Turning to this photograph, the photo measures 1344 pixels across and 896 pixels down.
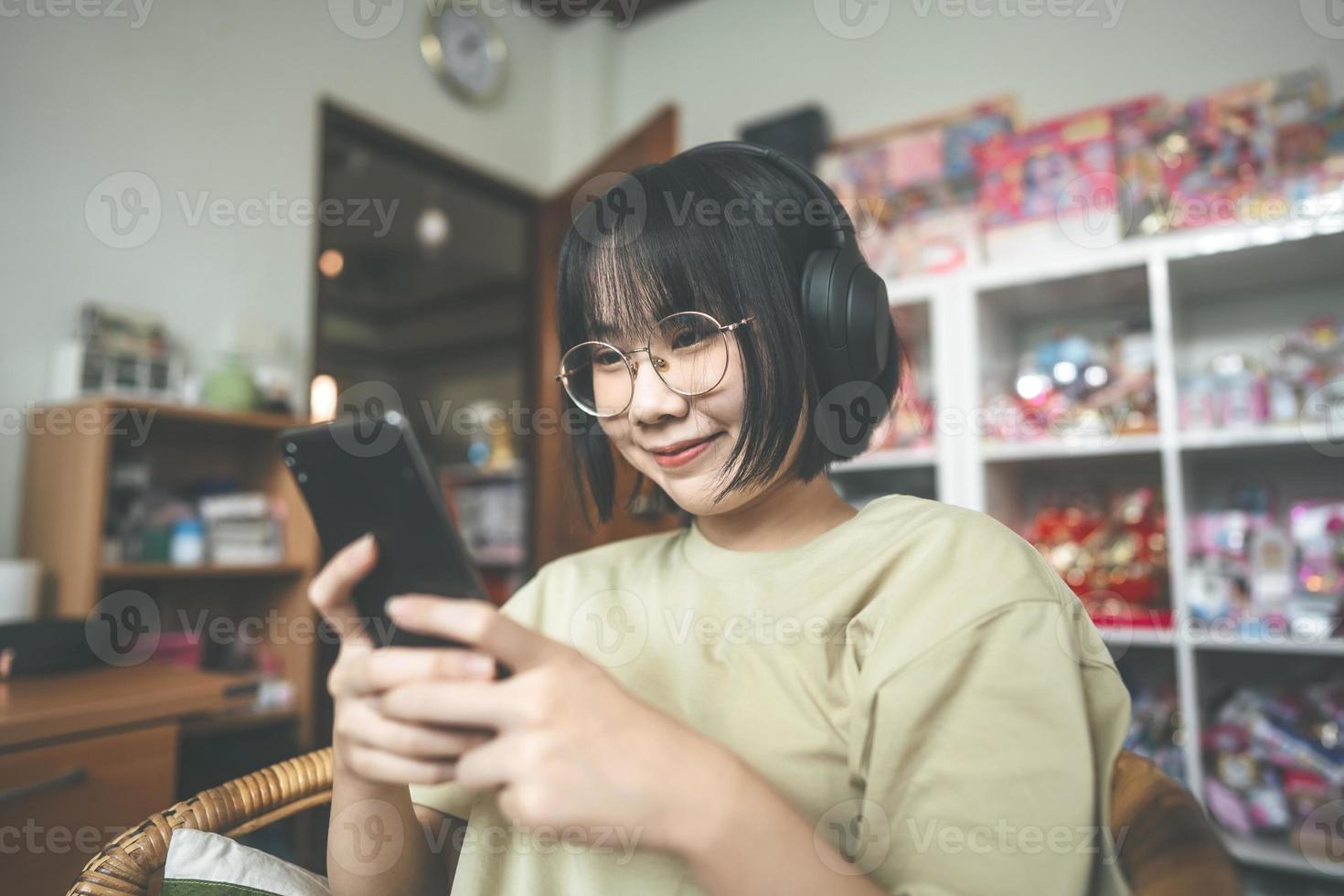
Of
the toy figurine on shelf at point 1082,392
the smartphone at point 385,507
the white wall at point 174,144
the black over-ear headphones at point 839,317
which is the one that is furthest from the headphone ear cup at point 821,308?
the white wall at point 174,144

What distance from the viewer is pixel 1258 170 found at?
170 centimetres

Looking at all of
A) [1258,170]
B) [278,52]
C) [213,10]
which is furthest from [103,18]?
[1258,170]

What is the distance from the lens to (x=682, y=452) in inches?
25.4

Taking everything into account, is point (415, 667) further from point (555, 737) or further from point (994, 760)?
point (994, 760)

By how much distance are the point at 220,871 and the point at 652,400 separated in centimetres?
51

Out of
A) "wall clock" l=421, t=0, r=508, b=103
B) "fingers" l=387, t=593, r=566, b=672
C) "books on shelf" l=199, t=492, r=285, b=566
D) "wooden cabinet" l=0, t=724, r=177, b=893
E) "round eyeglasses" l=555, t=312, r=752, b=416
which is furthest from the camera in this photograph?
"wall clock" l=421, t=0, r=508, b=103

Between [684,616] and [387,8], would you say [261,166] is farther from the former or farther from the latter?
[684,616]

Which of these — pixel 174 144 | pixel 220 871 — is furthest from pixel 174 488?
pixel 220 871

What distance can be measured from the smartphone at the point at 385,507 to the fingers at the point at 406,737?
40mm

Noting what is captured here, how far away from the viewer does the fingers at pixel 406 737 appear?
386 millimetres

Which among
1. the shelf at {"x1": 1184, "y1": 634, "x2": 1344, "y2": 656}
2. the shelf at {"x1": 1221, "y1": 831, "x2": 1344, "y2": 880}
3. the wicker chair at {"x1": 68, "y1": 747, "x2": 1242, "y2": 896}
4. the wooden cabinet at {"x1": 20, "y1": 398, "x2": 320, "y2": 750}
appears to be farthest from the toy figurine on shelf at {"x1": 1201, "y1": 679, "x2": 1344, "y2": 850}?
the wooden cabinet at {"x1": 20, "y1": 398, "x2": 320, "y2": 750}

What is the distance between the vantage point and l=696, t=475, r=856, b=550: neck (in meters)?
0.70

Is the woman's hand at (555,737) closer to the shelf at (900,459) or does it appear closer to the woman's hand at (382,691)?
the woman's hand at (382,691)

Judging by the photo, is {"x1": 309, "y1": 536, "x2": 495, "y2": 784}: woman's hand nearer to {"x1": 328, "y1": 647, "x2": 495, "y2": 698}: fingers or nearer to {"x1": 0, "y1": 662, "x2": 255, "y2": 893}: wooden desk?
{"x1": 328, "y1": 647, "x2": 495, "y2": 698}: fingers
